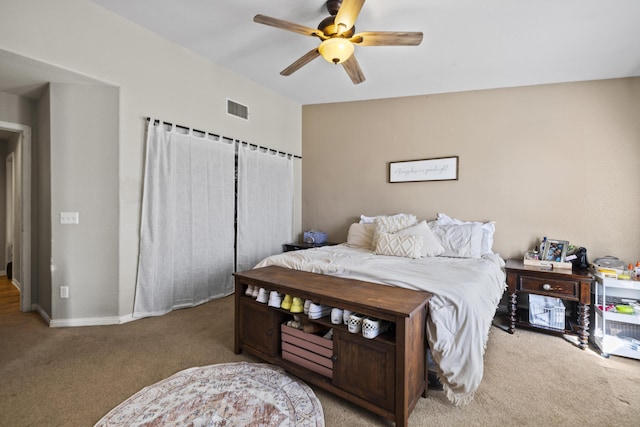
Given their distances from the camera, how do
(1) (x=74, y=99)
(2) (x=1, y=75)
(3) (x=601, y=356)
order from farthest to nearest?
(1) (x=74, y=99)
(2) (x=1, y=75)
(3) (x=601, y=356)

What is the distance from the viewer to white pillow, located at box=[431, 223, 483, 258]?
2.99 m

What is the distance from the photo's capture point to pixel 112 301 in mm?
2791

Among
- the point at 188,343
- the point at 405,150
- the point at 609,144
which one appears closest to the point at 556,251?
the point at 609,144

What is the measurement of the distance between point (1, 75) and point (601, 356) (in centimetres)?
554

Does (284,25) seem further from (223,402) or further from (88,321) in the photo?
(88,321)

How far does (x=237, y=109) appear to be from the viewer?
3783 millimetres

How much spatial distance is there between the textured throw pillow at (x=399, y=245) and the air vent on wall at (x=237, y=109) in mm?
2426

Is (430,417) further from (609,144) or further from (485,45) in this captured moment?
(609,144)

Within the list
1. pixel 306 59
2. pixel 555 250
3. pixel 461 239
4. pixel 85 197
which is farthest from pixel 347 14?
pixel 555 250

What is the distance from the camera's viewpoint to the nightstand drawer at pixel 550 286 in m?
Result: 2.54

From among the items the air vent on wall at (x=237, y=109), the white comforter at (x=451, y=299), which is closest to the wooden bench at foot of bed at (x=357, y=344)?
the white comforter at (x=451, y=299)

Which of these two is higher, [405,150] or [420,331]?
[405,150]

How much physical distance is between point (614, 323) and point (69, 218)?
4938mm

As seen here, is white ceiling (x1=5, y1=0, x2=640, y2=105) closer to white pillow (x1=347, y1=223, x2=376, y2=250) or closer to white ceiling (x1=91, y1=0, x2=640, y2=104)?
white ceiling (x1=91, y1=0, x2=640, y2=104)
